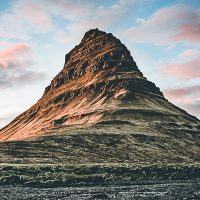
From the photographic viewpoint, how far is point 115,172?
16838 cm

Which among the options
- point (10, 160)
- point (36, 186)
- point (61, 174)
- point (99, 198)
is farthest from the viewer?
point (10, 160)

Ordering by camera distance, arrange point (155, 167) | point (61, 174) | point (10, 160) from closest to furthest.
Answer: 1. point (61, 174)
2. point (155, 167)
3. point (10, 160)

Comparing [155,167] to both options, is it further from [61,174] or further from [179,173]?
[61,174]

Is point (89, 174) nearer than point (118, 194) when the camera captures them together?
No

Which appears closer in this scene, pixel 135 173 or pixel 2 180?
pixel 2 180

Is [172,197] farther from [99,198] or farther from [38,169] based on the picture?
[38,169]

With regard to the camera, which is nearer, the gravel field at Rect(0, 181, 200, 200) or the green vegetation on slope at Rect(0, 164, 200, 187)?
the gravel field at Rect(0, 181, 200, 200)

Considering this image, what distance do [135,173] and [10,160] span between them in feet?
189

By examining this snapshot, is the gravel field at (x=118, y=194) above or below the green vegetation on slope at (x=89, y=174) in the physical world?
below

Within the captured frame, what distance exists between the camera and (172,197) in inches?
3639

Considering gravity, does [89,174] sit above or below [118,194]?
above

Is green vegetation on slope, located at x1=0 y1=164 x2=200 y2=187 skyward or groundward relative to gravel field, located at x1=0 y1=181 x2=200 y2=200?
skyward

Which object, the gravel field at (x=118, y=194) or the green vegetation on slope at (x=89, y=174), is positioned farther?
the green vegetation on slope at (x=89, y=174)

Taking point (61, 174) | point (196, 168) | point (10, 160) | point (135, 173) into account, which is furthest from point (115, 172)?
point (10, 160)
